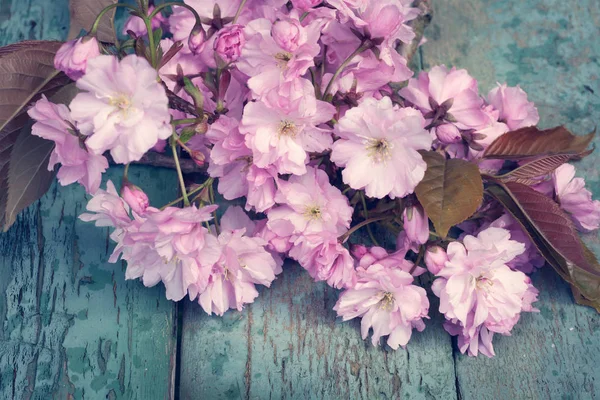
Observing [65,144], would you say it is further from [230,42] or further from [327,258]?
[327,258]


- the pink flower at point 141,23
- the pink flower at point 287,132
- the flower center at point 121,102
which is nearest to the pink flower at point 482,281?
the pink flower at point 287,132

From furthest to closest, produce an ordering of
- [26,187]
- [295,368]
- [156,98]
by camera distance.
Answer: [295,368] < [26,187] < [156,98]

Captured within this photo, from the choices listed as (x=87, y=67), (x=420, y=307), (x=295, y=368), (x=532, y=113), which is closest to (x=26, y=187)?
(x=87, y=67)

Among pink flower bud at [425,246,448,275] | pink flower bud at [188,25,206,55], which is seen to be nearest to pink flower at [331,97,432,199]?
pink flower bud at [425,246,448,275]

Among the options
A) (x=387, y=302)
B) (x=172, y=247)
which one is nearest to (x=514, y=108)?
(x=387, y=302)

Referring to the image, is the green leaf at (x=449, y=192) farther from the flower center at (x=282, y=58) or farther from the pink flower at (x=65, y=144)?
the pink flower at (x=65, y=144)

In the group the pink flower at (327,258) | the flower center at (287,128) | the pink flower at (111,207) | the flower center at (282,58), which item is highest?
the flower center at (282,58)

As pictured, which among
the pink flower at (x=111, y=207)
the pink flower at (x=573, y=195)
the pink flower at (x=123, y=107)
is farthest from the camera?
the pink flower at (x=573, y=195)

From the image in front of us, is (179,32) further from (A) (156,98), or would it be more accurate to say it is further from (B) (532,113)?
(B) (532,113)
